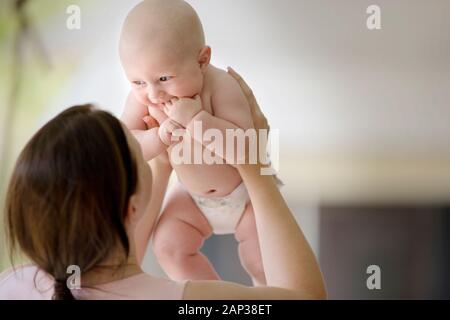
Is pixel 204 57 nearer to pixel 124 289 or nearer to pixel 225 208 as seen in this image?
pixel 225 208

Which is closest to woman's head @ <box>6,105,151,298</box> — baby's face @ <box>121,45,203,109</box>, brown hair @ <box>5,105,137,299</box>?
brown hair @ <box>5,105,137,299</box>

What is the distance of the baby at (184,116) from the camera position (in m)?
0.83

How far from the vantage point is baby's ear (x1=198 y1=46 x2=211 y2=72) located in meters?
0.86

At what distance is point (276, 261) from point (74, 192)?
0.82 feet

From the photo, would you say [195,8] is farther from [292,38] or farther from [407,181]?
[407,181]

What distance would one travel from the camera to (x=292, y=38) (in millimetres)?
981

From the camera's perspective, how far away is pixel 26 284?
2.55 feet

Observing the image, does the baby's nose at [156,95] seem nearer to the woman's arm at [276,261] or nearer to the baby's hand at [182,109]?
the baby's hand at [182,109]

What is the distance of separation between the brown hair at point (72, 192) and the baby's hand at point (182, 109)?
0.13 m

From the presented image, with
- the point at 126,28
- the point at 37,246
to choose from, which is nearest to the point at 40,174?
the point at 37,246

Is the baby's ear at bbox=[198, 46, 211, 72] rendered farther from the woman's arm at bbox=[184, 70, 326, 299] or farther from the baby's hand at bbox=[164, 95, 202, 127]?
the woman's arm at bbox=[184, 70, 326, 299]

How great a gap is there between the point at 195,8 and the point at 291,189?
28cm

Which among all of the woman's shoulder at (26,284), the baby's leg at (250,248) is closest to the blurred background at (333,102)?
the baby's leg at (250,248)

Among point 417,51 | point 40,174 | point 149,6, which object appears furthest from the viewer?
point 417,51
